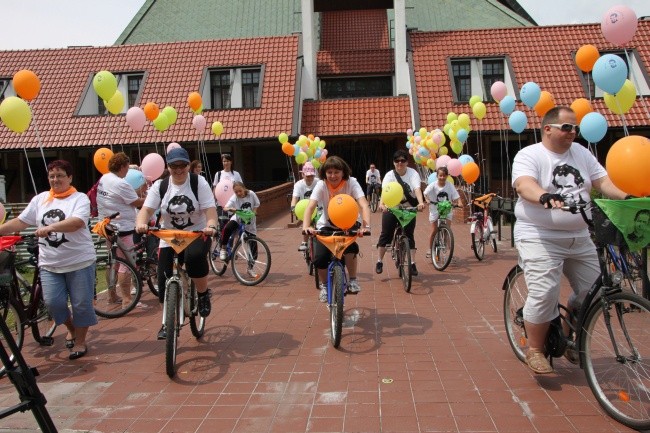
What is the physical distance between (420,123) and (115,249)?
15728 millimetres

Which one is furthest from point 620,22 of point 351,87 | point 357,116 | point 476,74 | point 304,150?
point 351,87

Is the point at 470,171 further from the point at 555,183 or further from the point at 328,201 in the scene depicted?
the point at 555,183

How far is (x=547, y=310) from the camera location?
3.90 metres

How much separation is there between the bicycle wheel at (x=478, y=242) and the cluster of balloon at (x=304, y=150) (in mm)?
7960

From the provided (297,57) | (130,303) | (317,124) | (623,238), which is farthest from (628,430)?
(297,57)

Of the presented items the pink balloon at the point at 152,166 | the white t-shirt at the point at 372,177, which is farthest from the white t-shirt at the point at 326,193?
the white t-shirt at the point at 372,177

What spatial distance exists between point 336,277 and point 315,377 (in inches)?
42.1

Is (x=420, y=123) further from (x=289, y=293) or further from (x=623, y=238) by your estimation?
(x=623, y=238)

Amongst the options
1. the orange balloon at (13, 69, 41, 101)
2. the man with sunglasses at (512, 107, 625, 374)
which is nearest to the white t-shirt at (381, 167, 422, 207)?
the man with sunglasses at (512, 107, 625, 374)

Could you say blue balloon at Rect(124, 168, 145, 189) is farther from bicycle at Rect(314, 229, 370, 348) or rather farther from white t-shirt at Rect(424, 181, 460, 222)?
white t-shirt at Rect(424, 181, 460, 222)

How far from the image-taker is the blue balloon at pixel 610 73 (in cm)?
742

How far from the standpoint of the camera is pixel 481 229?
9953 mm

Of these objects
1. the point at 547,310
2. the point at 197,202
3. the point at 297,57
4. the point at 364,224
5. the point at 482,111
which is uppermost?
the point at 297,57

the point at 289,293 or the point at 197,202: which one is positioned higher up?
the point at 197,202
